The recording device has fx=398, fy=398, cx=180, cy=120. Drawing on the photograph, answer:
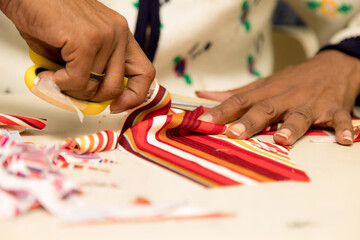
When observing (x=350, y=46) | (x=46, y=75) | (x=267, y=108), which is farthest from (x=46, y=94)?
(x=350, y=46)

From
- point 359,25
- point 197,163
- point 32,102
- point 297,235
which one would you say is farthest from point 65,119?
point 359,25

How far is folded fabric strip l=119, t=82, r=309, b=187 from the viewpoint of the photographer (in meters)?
0.43

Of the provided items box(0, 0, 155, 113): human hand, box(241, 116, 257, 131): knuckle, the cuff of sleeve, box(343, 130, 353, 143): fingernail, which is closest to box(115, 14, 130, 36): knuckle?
box(0, 0, 155, 113): human hand

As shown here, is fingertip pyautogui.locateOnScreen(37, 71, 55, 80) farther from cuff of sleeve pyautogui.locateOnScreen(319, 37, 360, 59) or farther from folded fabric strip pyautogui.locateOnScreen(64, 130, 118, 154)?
cuff of sleeve pyautogui.locateOnScreen(319, 37, 360, 59)

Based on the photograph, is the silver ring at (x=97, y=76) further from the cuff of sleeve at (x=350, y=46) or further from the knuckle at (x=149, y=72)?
the cuff of sleeve at (x=350, y=46)

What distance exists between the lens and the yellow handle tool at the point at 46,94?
48 centimetres

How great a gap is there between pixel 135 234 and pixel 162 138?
0.23 meters

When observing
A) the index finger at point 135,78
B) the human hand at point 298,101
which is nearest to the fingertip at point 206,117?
the human hand at point 298,101

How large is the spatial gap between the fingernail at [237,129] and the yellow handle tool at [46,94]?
0.18 metres

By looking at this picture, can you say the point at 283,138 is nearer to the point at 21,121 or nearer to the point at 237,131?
the point at 237,131

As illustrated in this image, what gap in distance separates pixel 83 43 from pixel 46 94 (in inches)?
3.5

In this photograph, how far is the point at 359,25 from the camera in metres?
0.93

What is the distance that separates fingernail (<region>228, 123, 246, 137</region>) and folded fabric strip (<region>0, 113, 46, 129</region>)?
259 mm

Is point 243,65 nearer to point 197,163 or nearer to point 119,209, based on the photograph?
point 197,163
